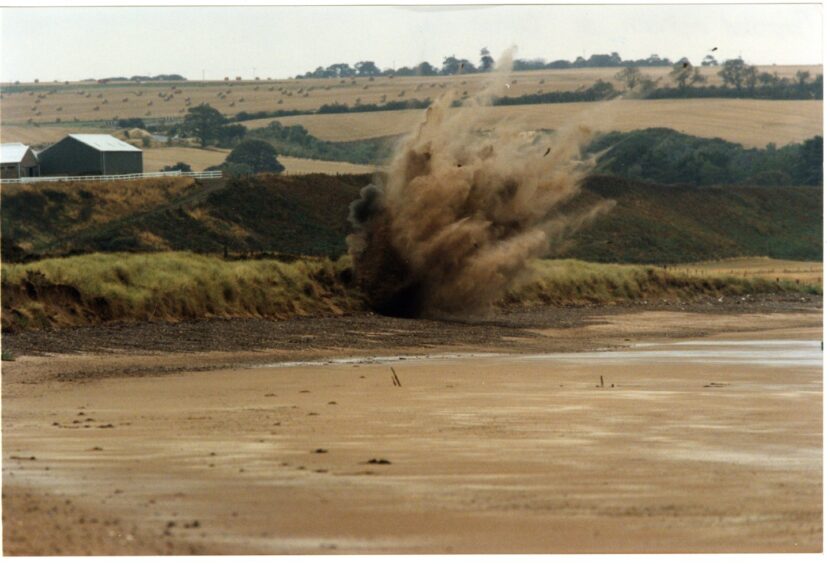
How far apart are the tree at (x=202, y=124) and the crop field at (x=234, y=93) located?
370 cm

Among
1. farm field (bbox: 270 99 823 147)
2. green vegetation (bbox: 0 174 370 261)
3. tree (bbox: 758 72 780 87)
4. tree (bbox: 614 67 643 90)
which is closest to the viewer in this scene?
green vegetation (bbox: 0 174 370 261)

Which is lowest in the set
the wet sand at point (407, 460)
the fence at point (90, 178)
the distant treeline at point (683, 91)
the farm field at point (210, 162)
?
the farm field at point (210, 162)

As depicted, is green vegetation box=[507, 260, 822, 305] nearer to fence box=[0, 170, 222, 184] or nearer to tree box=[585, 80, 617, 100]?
fence box=[0, 170, 222, 184]

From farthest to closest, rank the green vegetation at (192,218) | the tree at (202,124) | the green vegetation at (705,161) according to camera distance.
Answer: the tree at (202,124) → the green vegetation at (705,161) → the green vegetation at (192,218)

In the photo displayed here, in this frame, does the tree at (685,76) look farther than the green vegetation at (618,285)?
Yes

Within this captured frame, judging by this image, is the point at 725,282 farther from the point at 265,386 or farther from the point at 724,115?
the point at 724,115

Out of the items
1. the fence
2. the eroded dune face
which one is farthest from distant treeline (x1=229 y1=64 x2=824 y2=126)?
the eroded dune face

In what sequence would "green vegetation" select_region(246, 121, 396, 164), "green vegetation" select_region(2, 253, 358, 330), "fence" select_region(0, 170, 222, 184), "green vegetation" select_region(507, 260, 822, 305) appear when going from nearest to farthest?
"green vegetation" select_region(2, 253, 358, 330), "green vegetation" select_region(507, 260, 822, 305), "fence" select_region(0, 170, 222, 184), "green vegetation" select_region(246, 121, 396, 164)

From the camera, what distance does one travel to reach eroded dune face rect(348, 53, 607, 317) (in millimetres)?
43688

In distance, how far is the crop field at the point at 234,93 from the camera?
110312mm

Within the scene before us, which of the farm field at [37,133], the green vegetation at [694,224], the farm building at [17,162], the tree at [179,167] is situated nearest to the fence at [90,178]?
the farm building at [17,162]

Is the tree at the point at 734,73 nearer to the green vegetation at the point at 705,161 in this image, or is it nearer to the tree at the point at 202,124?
the green vegetation at the point at 705,161

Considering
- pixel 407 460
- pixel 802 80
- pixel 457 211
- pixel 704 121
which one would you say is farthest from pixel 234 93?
pixel 407 460

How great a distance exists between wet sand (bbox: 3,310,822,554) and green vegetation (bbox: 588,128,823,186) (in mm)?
79765
